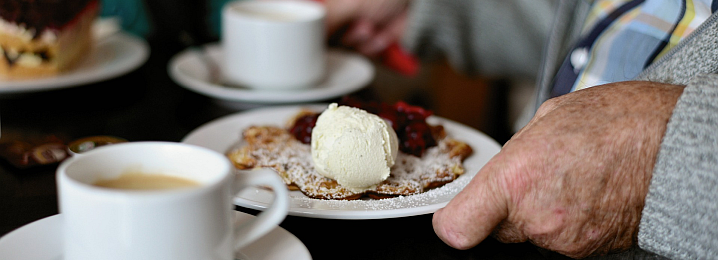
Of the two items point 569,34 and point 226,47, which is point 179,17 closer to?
point 226,47

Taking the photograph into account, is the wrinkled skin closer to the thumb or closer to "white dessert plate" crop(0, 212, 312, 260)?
the thumb

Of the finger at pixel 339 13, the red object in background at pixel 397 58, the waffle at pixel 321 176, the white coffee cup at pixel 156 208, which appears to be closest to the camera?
the white coffee cup at pixel 156 208

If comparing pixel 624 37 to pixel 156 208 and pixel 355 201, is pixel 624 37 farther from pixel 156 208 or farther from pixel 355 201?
pixel 156 208

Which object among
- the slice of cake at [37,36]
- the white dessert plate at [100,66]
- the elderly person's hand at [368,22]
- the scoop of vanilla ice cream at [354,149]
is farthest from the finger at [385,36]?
the scoop of vanilla ice cream at [354,149]

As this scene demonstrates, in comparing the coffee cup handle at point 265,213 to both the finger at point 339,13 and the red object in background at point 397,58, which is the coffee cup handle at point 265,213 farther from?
the red object in background at point 397,58

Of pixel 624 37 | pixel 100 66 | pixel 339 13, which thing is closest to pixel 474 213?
pixel 624 37

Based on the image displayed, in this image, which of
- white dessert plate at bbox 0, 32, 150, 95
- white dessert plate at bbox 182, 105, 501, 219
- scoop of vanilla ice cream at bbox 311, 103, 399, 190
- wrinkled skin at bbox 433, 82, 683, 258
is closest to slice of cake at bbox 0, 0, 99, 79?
white dessert plate at bbox 0, 32, 150, 95
